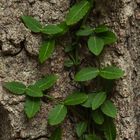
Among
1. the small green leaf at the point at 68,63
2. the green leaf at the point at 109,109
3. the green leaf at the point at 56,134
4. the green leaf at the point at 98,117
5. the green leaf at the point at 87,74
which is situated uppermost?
the small green leaf at the point at 68,63

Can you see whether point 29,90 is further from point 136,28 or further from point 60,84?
point 136,28

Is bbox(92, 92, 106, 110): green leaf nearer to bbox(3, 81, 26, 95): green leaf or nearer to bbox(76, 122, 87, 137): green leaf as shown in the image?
bbox(76, 122, 87, 137): green leaf

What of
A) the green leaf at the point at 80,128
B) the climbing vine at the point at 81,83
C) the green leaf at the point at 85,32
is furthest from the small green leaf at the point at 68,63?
the green leaf at the point at 80,128

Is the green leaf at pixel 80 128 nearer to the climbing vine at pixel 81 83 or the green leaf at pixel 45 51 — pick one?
the climbing vine at pixel 81 83

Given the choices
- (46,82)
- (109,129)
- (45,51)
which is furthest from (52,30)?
(109,129)

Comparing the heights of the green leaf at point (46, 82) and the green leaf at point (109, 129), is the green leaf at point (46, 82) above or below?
above

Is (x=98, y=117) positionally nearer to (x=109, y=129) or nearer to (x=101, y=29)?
(x=109, y=129)
